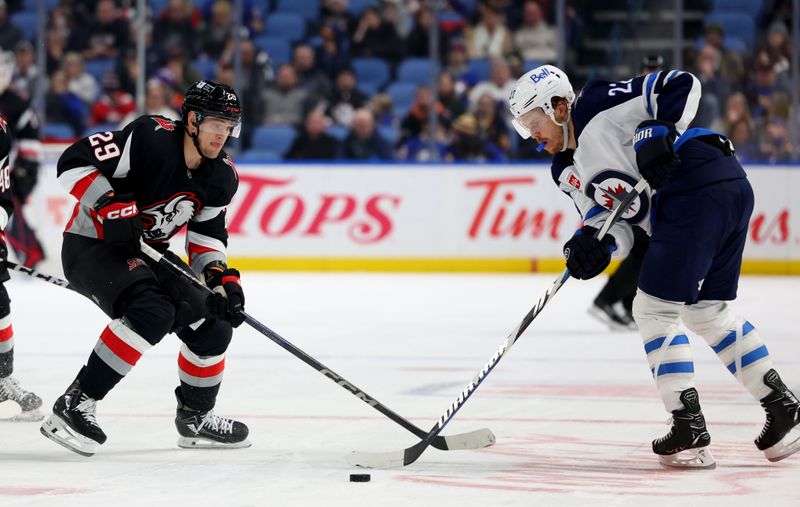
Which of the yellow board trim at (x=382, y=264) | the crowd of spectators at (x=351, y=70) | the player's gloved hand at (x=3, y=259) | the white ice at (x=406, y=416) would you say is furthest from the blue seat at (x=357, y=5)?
the player's gloved hand at (x=3, y=259)

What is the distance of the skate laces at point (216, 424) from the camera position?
384cm

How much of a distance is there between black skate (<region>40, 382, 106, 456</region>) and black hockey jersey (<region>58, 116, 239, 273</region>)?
48cm

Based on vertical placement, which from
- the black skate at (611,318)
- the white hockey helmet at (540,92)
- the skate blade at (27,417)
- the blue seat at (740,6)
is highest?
the white hockey helmet at (540,92)

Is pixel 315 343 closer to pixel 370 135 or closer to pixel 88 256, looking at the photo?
pixel 88 256

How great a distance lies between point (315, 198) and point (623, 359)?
15.1 ft

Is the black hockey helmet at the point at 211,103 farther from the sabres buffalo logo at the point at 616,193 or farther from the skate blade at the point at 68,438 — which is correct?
the sabres buffalo logo at the point at 616,193

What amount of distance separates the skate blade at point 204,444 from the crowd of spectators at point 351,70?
641 cm

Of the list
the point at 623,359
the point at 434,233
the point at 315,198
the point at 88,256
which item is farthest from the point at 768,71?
the point at 88,256

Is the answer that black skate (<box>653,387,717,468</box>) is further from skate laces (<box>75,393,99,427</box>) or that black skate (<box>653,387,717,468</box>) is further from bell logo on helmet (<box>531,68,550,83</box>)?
skate laces (<box>75,393,99,427</box>)

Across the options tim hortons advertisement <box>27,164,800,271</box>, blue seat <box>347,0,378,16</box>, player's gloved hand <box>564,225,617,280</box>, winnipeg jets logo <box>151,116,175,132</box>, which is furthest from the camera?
blue seat <box>347,0,378,16</box>

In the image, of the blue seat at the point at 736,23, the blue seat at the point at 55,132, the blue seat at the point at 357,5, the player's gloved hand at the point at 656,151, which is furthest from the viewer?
the blue seat at the point at 357,5

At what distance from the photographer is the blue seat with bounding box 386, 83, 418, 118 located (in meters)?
10.6

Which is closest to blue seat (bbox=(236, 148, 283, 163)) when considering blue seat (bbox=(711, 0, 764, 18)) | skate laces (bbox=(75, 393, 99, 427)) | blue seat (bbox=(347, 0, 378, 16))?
blue seat (bbox=(347, 0, 378, 16))

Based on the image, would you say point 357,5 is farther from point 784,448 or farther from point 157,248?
point 784,448
